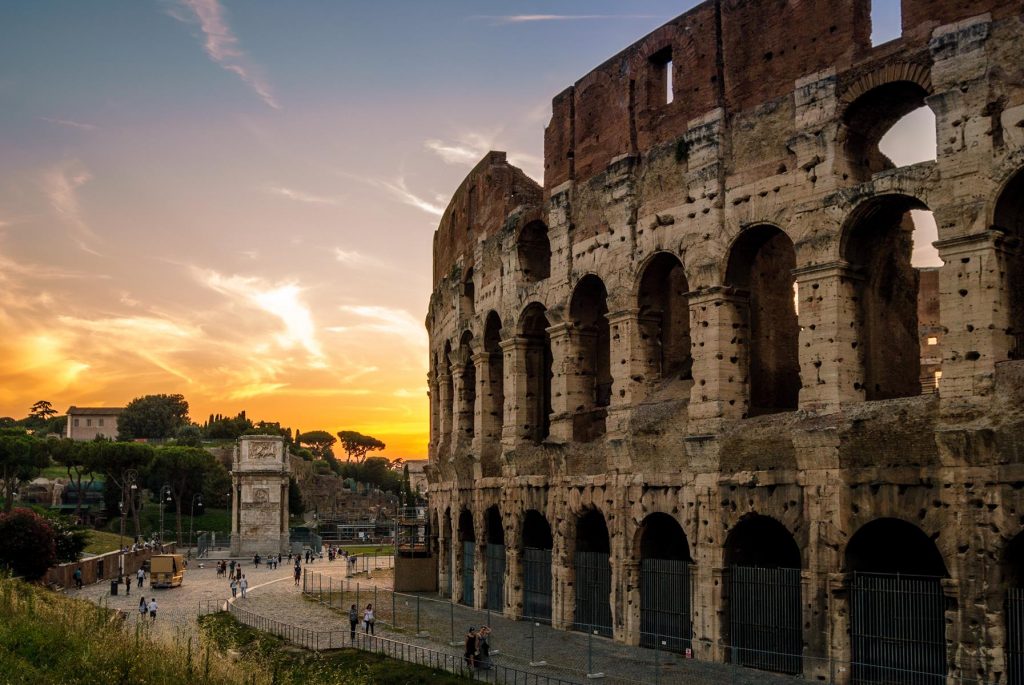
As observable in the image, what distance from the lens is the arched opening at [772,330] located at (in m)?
22.2

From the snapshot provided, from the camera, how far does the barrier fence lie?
16.8m

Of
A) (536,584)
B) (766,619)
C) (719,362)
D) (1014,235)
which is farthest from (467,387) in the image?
(1014,235)

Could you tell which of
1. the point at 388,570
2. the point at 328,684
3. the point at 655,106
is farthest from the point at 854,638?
the point at 388,570

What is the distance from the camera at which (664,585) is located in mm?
21703

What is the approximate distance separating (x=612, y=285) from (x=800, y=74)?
6.54 meters

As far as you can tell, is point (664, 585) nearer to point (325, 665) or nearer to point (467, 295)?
point (325, 665)

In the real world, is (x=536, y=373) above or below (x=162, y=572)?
above

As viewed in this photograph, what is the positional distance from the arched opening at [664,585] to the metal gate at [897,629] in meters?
4.22

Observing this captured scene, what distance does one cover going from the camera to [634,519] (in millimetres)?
22500

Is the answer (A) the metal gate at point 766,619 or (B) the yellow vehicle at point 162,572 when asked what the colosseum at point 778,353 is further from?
(B) the yellow vehicle at point 162,572

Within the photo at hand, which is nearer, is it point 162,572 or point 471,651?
point 471,651

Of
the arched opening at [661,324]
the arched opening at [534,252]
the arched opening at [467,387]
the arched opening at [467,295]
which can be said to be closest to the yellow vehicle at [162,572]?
the arched opening at [467,387]

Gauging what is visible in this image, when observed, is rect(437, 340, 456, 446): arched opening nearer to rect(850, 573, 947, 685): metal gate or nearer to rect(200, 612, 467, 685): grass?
rect(200, 612, 467, 685): grass

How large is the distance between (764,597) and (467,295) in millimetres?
17260
